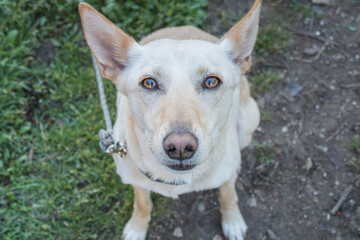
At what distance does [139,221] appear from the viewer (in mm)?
3473

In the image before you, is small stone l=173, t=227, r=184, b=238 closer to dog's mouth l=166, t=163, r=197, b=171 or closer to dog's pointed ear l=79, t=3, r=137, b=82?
dog's mouth l=166, t=163, r=197, b=171

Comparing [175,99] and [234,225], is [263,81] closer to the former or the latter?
[234,225]

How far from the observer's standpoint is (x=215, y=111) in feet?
7.72

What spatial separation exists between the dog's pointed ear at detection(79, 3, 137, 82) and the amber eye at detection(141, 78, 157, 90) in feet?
1.02

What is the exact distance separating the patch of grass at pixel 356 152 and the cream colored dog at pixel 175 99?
167cm

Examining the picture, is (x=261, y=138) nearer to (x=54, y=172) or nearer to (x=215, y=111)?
(x=215, y=111)

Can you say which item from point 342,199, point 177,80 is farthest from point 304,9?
point 177,80

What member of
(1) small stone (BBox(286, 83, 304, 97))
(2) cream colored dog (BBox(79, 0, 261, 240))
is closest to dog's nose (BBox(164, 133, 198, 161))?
(2) cream colored dog (BBox(79, 0, 261, 240))

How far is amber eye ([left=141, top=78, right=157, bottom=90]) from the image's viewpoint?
237 cm

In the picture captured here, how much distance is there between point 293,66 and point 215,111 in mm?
2509

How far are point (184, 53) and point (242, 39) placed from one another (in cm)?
48

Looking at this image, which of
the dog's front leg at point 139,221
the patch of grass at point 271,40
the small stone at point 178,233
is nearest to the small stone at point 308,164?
the patch of grass at point 271,40

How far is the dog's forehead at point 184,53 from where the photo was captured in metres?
2.34

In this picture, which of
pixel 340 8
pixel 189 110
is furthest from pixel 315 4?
pixel 189 110
